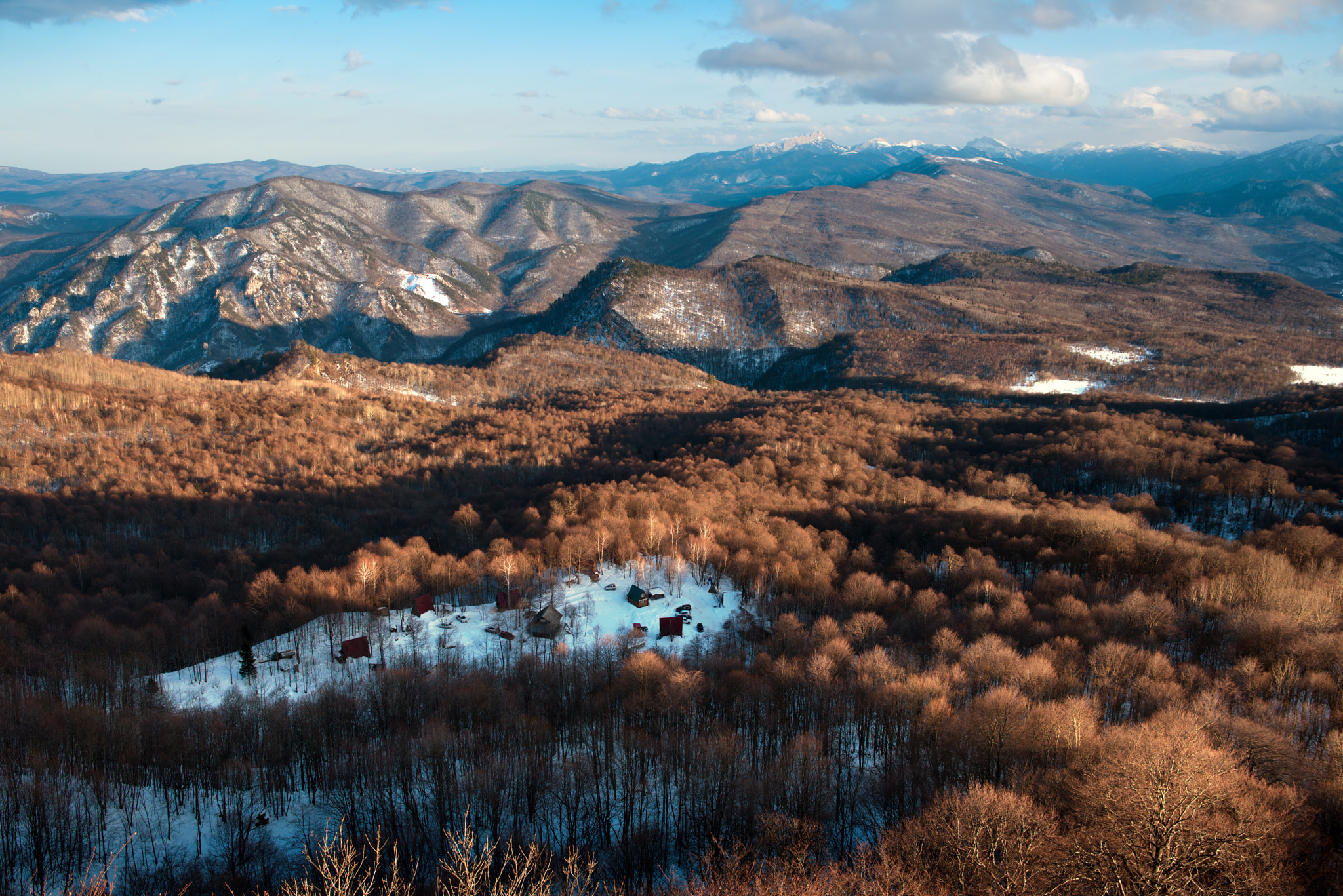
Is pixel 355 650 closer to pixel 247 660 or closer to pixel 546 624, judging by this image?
pixel 247 660

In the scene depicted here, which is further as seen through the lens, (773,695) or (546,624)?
(546,624)

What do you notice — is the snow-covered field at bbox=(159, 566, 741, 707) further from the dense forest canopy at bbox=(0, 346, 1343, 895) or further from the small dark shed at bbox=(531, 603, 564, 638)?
the dense forest canopy at bbox=(0, 346, 1343, 895)

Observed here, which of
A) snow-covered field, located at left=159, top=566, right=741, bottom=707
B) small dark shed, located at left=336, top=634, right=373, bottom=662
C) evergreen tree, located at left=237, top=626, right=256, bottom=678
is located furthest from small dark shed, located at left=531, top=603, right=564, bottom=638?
evergreen tree, located at left=237, top=626, right=256, bottom=678

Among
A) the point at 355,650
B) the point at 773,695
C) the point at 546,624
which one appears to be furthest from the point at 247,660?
the point at 773,695

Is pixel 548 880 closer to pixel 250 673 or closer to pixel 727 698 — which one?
pixel 727 698

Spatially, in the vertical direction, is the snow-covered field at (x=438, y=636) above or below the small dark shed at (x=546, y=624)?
below

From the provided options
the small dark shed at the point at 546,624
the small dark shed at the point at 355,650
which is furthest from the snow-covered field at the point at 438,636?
the small dark shed at the point at 546,624

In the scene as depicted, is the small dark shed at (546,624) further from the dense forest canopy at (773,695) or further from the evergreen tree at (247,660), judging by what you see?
the evergreen tree at (247,660)
